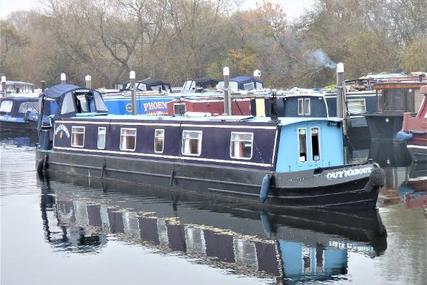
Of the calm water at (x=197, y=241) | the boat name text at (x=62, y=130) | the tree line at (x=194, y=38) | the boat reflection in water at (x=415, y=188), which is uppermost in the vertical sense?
the tree line at (x=194, y=38)

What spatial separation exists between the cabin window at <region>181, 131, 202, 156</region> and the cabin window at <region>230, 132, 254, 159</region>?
1.24 metres

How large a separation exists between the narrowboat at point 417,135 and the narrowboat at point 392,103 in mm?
3616

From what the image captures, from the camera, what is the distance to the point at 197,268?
1311cm

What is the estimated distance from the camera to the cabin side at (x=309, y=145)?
57.2 ft

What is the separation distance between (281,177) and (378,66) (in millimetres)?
26432

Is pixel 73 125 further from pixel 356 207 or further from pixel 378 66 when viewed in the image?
pixel 378 66

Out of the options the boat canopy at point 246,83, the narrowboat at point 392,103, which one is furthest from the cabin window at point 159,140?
the boat canopy at point 246,83

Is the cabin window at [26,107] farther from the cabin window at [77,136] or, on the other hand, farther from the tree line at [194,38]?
the cabin window at [77,136]

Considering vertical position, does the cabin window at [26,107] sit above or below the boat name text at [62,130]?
above

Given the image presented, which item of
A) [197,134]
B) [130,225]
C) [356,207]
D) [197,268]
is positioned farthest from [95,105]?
[197,268]

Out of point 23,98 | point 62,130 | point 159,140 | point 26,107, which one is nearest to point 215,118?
point 159,140

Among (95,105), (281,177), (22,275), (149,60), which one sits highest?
(149,60)

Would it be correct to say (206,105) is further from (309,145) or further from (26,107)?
(309,145)

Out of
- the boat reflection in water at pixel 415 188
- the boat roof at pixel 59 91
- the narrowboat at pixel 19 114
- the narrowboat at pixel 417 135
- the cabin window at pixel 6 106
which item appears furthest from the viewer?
the cabin window at pixel 6 106
